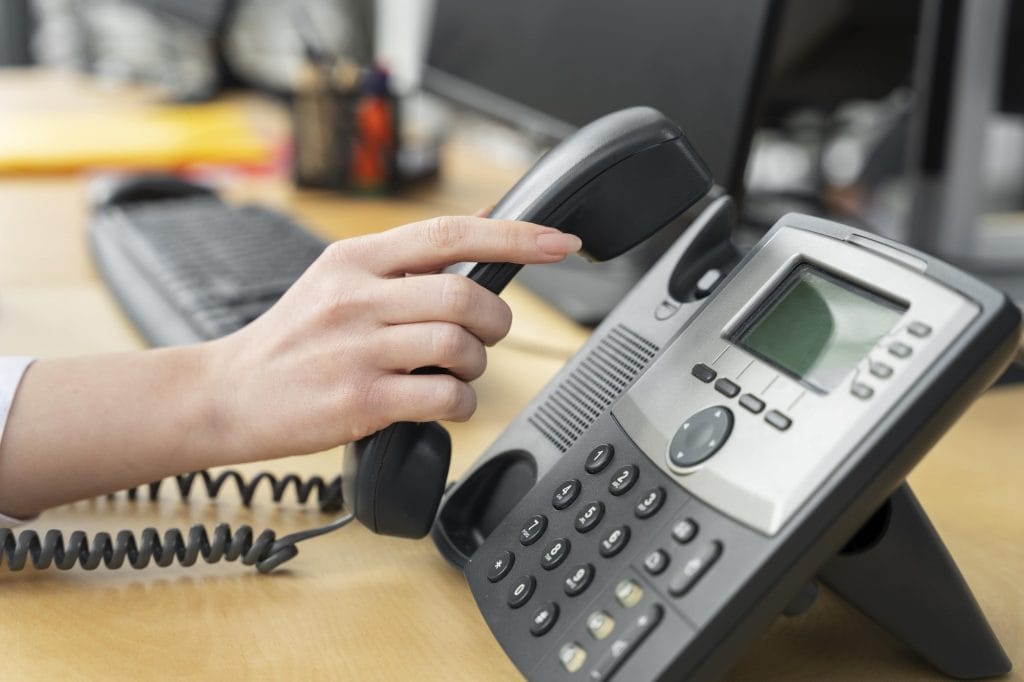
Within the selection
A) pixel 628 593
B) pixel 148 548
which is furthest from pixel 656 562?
pixel 148 548

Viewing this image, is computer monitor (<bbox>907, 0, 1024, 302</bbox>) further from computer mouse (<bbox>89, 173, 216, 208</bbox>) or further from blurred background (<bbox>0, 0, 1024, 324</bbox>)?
computer mouse (<bbox>89, 173, 216, 208</bbox>)

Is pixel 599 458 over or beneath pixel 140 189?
over

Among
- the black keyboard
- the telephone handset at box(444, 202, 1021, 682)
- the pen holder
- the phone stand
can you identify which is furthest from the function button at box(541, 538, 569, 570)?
the pen holder

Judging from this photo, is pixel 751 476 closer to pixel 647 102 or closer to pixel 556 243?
pixel 556 243

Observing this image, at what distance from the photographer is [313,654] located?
1.62 feet

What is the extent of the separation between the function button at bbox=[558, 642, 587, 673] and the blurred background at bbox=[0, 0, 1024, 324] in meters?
0.43

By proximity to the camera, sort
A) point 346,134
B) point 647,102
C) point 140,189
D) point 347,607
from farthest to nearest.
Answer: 1. point 346,134
2. point 140,189
3. point 647,102
4. point 347,607

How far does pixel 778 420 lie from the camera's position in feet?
1.47

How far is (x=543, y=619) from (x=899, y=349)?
0.56ft

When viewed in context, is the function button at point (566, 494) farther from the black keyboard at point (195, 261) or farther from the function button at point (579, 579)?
the black keyboard at point (195, 261)

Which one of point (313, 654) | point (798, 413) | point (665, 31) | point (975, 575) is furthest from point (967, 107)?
point (313, 654)

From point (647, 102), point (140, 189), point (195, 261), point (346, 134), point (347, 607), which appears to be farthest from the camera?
point (346, 134)

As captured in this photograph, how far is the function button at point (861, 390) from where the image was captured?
42 centimetres

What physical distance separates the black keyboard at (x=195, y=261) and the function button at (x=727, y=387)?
0.43m
